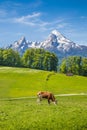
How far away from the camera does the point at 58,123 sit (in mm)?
24734

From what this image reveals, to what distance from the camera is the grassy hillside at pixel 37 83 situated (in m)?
98.4

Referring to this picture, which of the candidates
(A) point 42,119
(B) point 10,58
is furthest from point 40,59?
(A) point 42,119

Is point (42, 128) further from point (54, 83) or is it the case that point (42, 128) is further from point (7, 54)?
point (7, 54)

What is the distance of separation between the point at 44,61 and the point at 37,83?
233 feet

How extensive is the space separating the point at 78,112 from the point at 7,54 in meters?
166

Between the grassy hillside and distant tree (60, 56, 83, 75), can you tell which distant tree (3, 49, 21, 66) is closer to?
distant tree (60, 56, 83, 75)

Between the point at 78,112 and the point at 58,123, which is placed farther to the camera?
the point at 78,112

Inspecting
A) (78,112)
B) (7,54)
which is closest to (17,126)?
(78,112)

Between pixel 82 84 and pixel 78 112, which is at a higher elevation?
pixel 78 112

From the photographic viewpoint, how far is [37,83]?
114188 mm

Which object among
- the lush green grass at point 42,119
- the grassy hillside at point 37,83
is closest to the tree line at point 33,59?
the grassy hillside at point 37,83

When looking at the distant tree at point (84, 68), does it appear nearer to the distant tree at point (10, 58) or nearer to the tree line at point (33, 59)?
the tree line at point (33, 59)

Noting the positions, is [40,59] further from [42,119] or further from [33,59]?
[42,119]

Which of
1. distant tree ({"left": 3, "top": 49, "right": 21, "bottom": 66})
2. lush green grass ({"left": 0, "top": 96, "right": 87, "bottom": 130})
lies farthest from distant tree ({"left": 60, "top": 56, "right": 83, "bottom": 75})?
lush green grass ({"left": 0, "top": 96, "right": 87, "bottom": 130})
